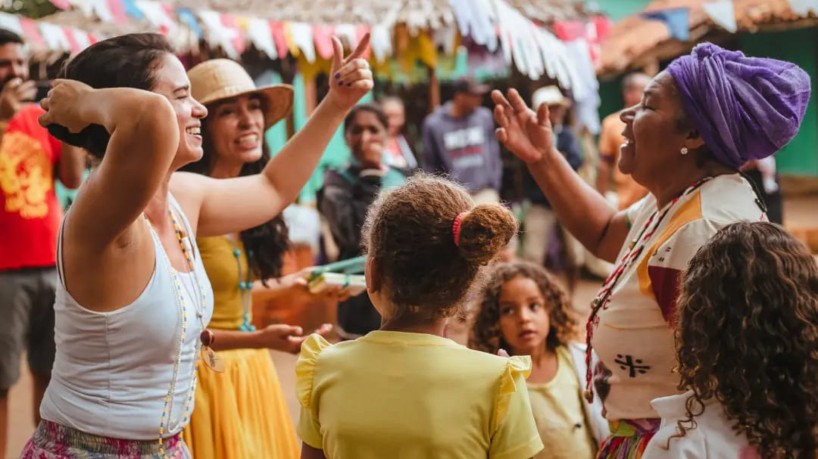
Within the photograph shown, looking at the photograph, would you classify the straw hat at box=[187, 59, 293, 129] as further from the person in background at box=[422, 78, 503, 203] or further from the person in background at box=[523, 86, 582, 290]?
the person in background at box=[523, 86, 582, 290]

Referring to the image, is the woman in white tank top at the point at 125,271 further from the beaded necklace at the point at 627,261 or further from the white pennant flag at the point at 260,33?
the white pennant flag at the point at 260,33

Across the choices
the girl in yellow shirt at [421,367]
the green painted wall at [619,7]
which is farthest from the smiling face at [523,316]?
the green painted wall at [619,7]

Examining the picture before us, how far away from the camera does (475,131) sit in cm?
809

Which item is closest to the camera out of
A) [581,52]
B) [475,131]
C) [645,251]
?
[645,251]

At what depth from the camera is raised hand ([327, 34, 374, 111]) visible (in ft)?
9.00

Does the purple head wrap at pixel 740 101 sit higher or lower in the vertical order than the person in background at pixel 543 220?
higher

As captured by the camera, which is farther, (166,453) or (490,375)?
(166,453)

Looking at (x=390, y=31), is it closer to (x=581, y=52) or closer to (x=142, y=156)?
(x=581, y=52)

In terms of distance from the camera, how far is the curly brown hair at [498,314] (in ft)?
11.8

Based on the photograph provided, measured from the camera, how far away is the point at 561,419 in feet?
10.9

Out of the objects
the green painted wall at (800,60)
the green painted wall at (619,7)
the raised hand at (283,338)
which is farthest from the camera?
the green painted wall at (619,7)

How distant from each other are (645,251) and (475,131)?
579 cm

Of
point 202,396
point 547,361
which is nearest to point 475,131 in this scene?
point 547,361

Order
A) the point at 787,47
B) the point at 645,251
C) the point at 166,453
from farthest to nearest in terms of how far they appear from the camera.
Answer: the point at 787,47, the point at 645,251, the point at 166,453
